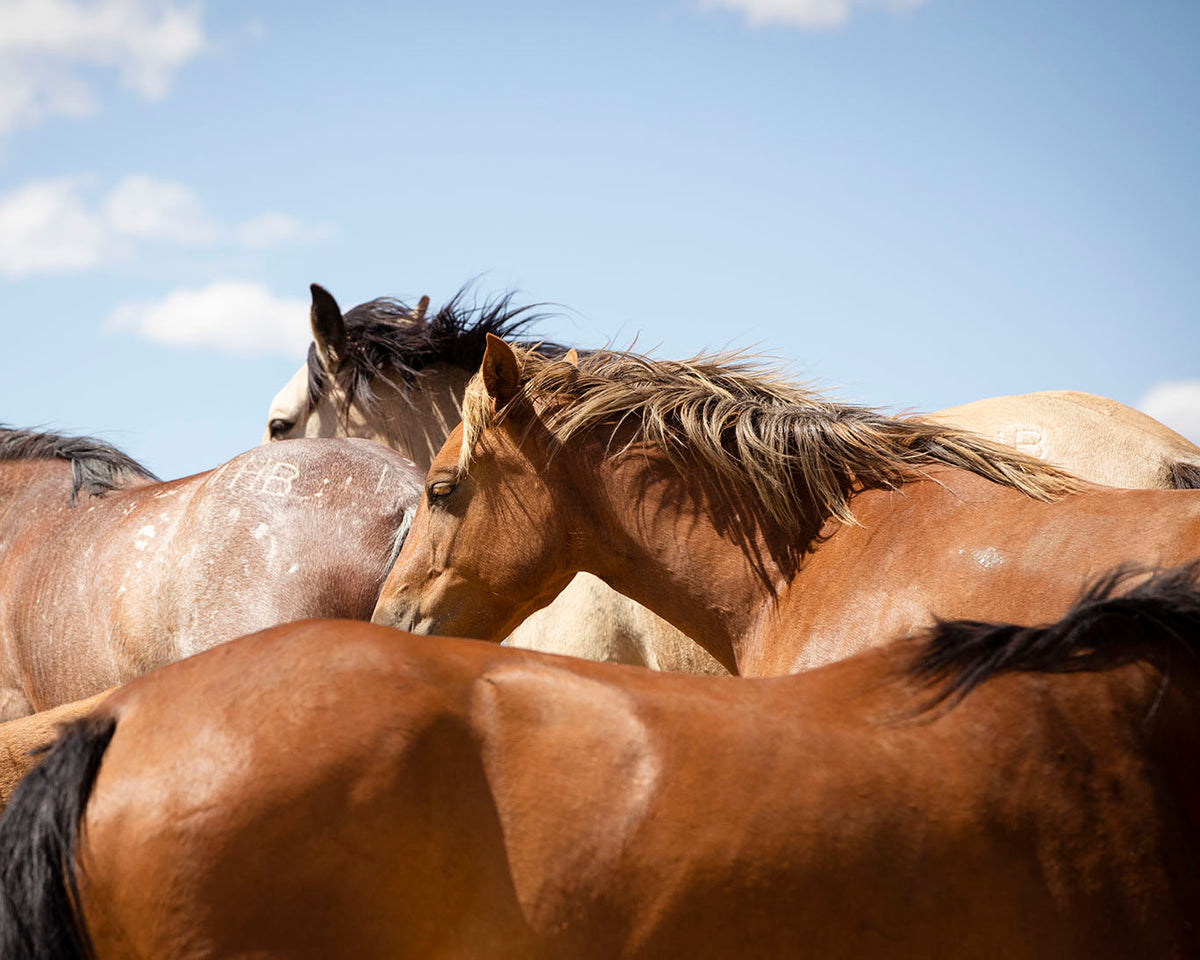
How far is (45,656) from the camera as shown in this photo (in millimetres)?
4488

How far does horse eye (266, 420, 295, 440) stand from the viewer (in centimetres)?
632

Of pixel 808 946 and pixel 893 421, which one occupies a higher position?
pixel 893 421

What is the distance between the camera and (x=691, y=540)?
3502 millimetres

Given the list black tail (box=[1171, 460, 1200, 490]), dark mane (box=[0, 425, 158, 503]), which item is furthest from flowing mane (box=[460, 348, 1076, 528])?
black tail (box=[1171, 460, 1200, 490])

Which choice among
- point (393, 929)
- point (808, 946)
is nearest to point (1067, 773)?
point (808, 946)

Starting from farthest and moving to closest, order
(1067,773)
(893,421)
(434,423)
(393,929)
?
(434,423), (893,421), (1067,773), (393,929)

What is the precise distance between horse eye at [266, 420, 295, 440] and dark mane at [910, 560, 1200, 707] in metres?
4.92

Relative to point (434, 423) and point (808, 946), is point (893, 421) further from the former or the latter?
point (434, 423)

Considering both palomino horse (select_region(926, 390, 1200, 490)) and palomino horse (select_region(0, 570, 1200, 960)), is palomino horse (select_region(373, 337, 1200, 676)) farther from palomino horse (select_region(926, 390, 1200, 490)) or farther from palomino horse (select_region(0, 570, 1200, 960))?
palomino horse (select_region(926, 390, 1200, 490))

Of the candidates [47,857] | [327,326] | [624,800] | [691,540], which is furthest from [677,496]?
[327,326]

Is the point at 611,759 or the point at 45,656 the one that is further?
the point at 45,656

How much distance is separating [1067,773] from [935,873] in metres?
0.31

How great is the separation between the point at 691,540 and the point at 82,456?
3.02 meters

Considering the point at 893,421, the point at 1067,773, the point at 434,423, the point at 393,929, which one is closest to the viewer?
the point at 393,929
